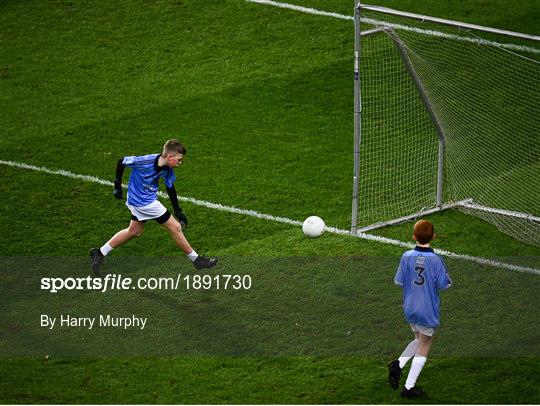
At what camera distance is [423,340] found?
375 inches

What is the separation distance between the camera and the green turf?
991 centimetres

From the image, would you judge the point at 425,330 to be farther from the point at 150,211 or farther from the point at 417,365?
the point at 150,211

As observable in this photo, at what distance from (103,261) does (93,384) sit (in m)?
2.69

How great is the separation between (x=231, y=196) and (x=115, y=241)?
2314 millimetres

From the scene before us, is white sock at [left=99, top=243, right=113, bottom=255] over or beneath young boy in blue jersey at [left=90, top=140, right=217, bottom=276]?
beneath

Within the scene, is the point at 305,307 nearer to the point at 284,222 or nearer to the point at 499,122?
the point at 284,222

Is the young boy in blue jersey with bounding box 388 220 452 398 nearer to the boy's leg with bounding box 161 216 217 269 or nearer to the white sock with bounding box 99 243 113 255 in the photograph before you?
the boy's leg with bounding box 161 216 217 269

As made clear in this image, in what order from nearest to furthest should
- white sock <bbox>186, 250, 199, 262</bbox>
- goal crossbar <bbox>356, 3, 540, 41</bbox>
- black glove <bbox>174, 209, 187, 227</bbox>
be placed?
goal crossbar <bbox>356, 3, 540, 41</bbox>, black glove <bbox>174, 209, 187, 227</bbox>, white sock <bbox>186, 250, 199, 262</bbox>

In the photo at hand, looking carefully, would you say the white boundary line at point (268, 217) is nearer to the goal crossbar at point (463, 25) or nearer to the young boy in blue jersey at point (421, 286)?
the goal crossbar at point (463, 25)

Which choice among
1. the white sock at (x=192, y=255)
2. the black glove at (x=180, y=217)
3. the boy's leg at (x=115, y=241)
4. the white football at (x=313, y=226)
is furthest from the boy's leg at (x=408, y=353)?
the boy's leg at (x=115, y=241)

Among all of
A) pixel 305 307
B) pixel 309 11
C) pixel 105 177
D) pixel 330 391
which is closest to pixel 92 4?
pixel 309 11

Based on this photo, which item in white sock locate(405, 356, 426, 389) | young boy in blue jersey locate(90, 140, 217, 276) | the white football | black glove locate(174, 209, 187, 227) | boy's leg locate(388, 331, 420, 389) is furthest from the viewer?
the white football

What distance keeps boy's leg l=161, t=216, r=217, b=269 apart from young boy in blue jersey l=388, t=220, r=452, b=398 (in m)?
3.08

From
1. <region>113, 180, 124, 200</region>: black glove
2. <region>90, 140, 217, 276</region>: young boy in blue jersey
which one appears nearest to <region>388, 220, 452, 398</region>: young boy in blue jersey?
<region>90, 140, 217, 276</region>: young boy in blue jersey
